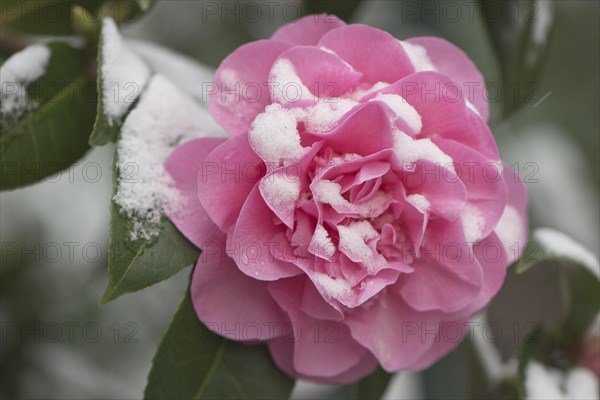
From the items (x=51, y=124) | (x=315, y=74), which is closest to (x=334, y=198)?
(x=315, y=74)

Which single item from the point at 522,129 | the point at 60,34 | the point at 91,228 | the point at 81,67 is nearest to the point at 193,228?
the point at 81,67

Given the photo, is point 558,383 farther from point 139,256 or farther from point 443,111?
point 139,256

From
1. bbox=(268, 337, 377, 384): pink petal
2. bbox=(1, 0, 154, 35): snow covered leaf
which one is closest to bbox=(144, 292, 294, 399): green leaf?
bbox=(268, 337, 377, 384): pink petal

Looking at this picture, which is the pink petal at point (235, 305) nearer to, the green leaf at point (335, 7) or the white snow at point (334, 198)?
the white snow at point (334, 198)

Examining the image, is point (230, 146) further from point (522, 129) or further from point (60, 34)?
point (522, 129)

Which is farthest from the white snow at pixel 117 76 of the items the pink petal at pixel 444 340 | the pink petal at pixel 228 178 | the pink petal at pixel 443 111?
the pink petal at pixel 444 340

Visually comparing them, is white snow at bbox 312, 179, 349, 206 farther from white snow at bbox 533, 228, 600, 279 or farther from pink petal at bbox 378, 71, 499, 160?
white snow at bbox 533, 228, 600, 279
